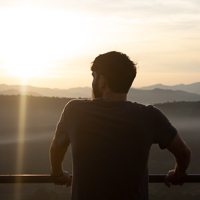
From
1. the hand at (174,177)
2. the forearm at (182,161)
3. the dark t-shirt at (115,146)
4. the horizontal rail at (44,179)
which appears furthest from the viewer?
the horizontal rail at (44,179)

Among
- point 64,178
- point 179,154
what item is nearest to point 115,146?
point 179,154

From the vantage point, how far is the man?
1.67 m

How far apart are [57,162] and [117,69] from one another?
62cm

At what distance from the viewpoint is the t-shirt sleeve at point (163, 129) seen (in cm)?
168

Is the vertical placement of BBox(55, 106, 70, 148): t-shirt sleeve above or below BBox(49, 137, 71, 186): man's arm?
above

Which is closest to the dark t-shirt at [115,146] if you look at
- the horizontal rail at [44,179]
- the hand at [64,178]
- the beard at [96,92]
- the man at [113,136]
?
the man at [113,136]

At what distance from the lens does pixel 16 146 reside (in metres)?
68.5

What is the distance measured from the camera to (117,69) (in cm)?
171

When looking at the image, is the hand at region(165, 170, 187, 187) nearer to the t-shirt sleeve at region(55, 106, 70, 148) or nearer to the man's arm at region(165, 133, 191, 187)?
the man's arm at region(165, 133, 191, 187)

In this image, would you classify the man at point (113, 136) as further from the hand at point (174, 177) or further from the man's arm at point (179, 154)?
the hand at point (174, 177)

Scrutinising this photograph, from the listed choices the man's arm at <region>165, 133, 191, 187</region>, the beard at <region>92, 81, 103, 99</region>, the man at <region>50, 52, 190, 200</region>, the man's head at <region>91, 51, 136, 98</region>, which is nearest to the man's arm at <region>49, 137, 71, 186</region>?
the man at <region>50, 52, 190, 200</region>

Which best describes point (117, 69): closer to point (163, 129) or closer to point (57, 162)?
point (163, 129)

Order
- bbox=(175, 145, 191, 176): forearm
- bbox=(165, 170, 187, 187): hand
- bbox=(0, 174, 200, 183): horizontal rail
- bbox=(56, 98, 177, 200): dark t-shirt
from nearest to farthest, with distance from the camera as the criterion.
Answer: bbox=(56, 98, 177, 200): dark t-shirt, bbox=(175, 145, 191, 176): forearm, bbox=(165, 170, 187, 187): hand, bbox=(0, 174, 200, 183): horizontal rail

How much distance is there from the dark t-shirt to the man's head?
9cm
